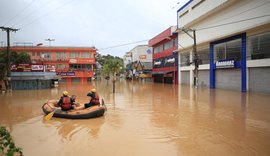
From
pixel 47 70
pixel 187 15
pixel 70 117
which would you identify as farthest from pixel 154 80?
pixel 70 117

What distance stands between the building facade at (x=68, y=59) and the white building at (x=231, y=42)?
85.9 ft

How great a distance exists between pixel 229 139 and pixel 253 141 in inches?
29.6

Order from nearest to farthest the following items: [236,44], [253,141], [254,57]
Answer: [253,141], [254,57], [236,44]

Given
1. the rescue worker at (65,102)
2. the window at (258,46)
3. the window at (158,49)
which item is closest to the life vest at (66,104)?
the rescue worker at (65,102)

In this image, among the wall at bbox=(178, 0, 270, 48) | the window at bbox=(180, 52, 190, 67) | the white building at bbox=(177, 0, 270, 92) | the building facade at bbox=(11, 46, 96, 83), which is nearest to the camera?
the wall at bbox=(178, 0, 270, 48)

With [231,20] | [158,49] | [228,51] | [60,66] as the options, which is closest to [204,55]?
[228,51]

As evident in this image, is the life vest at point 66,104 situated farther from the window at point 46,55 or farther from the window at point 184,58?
the window at point 46,55

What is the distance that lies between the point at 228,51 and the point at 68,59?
36859mm

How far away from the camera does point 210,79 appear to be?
31016 millimetres

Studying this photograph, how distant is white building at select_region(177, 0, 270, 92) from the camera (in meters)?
22.0

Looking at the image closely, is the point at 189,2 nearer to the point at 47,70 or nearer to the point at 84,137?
the point at 47,70

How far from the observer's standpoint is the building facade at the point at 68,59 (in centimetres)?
5294

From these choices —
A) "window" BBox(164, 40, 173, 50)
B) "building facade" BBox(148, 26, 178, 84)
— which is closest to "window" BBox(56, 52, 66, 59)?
"building facade" BBox(148, 26, 178, 84)

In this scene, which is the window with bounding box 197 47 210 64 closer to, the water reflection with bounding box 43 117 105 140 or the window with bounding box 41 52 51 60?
the water reflection with bounding box 43 117 105 140
